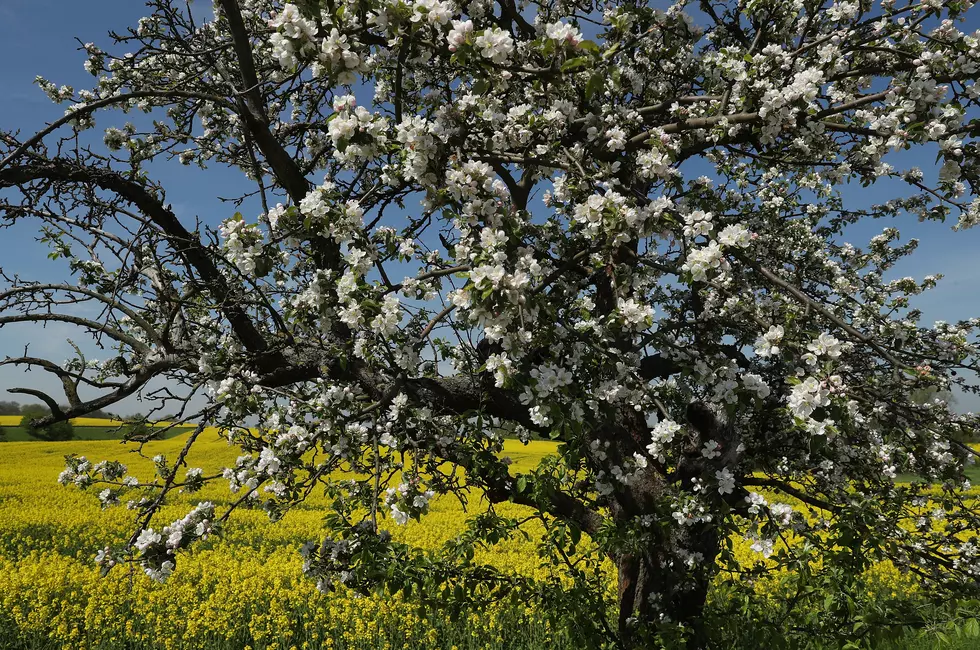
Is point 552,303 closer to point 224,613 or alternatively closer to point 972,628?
point 972,628

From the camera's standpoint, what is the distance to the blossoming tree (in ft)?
9.86

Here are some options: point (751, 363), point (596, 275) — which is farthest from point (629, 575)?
point (596, 275)

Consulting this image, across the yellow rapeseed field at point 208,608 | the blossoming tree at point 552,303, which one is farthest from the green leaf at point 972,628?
the yellow rapeseed field at point 208,608

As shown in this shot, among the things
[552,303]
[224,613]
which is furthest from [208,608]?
[552,303]

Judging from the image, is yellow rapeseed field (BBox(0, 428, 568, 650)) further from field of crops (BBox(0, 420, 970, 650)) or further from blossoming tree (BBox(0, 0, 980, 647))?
blossoming tree (BBox(0, 0, 980, 647))

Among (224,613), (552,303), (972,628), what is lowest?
(224,613)

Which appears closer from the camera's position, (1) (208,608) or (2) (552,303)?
(2) (552,303)

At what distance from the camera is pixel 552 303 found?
354 cm

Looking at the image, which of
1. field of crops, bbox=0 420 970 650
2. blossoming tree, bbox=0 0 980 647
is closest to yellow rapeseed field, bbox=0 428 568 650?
field of crops, bbox=0 420 970 650

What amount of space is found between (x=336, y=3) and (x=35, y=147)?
327 cm

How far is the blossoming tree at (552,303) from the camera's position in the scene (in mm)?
3006

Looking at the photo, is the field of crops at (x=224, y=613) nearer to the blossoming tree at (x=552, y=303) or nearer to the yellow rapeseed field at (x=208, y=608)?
the yellow rapeseed field at (x=208, y=608)

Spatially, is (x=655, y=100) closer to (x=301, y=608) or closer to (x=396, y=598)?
(x=396, y=598)

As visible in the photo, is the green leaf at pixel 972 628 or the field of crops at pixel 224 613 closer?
the green leaf at pixel 972 628
